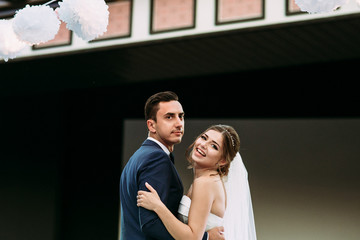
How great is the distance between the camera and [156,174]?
7.59 feet

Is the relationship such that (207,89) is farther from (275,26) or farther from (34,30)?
(34,30)

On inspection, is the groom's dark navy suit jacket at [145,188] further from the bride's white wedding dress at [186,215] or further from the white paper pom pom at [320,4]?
the white paper pom pom at [320,4]

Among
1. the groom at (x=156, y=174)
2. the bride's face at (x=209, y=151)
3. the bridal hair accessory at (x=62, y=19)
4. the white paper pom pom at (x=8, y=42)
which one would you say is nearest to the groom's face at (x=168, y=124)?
the groom at (x=156, y=174)

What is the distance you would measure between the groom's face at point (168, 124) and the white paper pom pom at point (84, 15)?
542 mm

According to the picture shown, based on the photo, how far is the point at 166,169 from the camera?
7.68 ft

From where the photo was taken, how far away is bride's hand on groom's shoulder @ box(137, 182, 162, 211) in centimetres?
225

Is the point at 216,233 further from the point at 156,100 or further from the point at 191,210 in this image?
the point at 156,100

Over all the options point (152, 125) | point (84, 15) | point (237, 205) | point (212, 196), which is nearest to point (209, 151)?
point (212, 196)

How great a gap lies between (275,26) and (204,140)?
107 inches

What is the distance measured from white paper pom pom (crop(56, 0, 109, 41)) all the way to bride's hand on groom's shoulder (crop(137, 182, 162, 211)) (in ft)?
2.63

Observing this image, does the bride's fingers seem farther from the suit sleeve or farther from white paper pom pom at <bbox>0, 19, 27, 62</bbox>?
white paper pom pom at <bbox>0, 19, 27, 62</bbox>

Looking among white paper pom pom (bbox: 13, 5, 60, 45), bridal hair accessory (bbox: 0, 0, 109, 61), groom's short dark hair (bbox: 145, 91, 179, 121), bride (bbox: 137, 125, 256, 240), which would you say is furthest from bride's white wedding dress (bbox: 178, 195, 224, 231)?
white paper pom pom (bbox: 13, 5, 60, 45)

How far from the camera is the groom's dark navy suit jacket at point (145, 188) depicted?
7.48 feet

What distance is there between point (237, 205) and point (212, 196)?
32.3 inches
